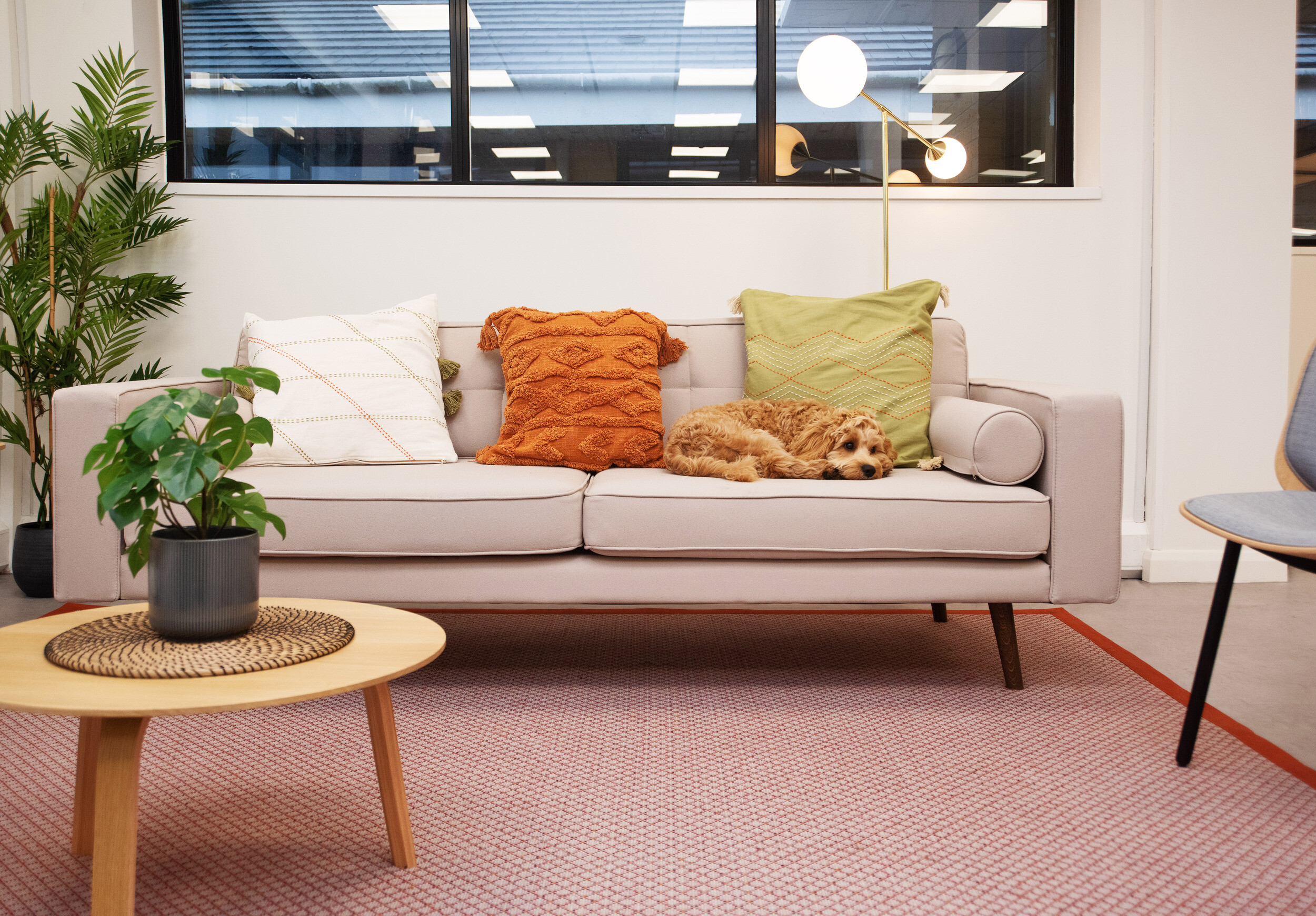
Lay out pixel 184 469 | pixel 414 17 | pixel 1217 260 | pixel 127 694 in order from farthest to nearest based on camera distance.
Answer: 1. pixel 414 17
2. pixel 1217 260
3. pixel 184 469
4. pixel 127 694

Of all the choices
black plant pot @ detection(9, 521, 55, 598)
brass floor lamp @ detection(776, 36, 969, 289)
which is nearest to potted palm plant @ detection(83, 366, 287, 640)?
black plant pot @ detection(9, 521, 55, 598)

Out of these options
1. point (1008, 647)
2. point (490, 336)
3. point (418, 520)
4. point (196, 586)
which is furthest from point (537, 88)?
point (196, 586)

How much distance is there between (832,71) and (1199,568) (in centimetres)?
217

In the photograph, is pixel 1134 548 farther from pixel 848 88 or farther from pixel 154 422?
pixel 154 422

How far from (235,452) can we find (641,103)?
2608 millimetres

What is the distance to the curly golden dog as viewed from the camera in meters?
2.12

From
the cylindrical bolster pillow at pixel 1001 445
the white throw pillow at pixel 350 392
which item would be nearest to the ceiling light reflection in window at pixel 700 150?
the white throw pillow at pixel 350 392

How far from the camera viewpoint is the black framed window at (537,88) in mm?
3311

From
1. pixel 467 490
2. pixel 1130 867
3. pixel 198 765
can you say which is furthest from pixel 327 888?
pixel 1130 867

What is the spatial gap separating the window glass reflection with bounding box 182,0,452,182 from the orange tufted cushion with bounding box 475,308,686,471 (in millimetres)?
1315

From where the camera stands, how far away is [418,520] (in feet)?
6.22

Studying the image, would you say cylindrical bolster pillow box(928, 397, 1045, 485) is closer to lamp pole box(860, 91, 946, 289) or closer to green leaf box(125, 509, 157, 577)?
lamp pole box(860, 91, 946, 289)

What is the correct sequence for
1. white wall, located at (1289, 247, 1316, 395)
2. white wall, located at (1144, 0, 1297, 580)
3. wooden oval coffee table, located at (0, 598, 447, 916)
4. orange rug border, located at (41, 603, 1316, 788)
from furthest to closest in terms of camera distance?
1. white wall, located at (1289, 247, 1316, 395)
2. white wall, located at (1144, 0, 1297, 580)
3. orange rug border, located at (41, 603, 1316, 788)
4. wooden oval coffee table, located at (0, 598, 447, 916)

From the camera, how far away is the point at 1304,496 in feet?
5.53
